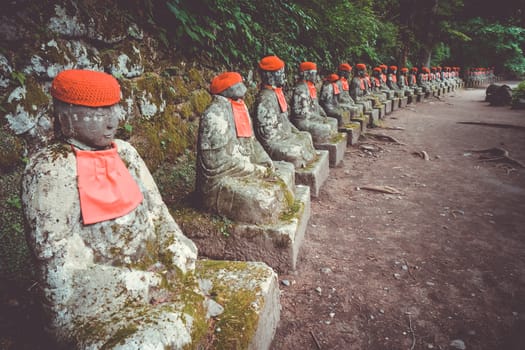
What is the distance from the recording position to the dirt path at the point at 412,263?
248cm

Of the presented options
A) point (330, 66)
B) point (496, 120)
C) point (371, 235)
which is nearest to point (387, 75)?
point (496, 120)

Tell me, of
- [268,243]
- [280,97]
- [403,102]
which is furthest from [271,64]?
[403,102]

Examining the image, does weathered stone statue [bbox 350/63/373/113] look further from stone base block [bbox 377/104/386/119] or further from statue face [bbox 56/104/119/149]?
statue face [bbox 56/104/119/149]

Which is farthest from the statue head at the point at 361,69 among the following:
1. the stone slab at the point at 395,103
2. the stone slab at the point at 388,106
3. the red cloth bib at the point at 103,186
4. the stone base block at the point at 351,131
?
the red cloth bib at the point at 103,186

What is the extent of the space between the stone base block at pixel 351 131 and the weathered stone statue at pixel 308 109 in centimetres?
157

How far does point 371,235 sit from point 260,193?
5.32 ft

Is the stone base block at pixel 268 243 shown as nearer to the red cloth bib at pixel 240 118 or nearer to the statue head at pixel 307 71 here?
the red cloth bib at pixel 240 118

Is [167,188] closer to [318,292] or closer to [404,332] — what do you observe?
[318,292]

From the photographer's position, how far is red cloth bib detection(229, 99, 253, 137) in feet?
10.2

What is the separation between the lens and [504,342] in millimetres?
2375

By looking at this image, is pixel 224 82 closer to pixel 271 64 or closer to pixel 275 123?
pixel 271 64

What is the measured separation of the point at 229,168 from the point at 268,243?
71cm

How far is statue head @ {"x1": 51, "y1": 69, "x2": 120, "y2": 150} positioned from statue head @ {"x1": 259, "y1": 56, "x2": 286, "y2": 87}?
2.71 m

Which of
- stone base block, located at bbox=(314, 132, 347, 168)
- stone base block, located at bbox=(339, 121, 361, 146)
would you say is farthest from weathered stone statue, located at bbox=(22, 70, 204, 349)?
stone base block, located at bbox=(339, 121, 361, 146)
